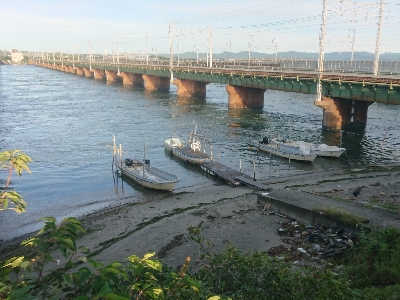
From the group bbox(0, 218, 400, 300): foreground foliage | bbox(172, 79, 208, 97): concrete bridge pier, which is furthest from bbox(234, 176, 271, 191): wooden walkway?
bbox(172, 79, 208, 97): concrete bridge pier

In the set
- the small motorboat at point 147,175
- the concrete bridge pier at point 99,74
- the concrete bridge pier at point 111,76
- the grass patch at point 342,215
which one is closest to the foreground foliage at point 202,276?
the grass patch at point 342,215

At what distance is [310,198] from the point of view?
72.9ft

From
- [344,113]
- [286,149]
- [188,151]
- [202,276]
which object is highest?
[202,276]

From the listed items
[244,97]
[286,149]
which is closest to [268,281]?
[286,149]

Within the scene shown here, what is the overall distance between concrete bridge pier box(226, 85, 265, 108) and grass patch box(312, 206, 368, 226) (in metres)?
56.9

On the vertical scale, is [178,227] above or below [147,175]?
above

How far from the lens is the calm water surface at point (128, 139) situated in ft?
97.9

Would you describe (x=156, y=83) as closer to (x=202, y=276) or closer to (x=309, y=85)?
(x=309, y=85)

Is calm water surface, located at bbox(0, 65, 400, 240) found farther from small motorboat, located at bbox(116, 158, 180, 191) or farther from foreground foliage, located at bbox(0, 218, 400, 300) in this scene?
foreground foliage, located at bbox(0, 218, 400, 300)

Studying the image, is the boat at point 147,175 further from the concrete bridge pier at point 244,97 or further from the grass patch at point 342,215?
the concrete bridge pier at point 244,97

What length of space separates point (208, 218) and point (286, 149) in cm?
1958

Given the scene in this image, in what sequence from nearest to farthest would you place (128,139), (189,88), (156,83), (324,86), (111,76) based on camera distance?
(128,139) < (324,86) < (189,88) < (156,83) < (111,76)

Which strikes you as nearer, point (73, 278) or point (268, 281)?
point (73, 278)

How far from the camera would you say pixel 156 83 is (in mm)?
115375
